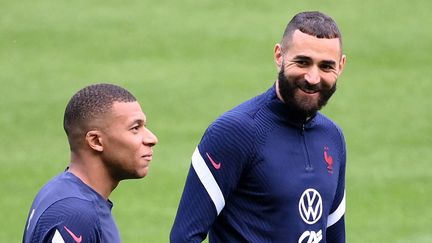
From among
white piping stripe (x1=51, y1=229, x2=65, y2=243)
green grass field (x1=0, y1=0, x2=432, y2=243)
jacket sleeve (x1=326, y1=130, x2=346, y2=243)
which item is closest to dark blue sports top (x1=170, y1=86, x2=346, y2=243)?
jacket sleeve (x1=326, y1=130, x2=346, y2=243)

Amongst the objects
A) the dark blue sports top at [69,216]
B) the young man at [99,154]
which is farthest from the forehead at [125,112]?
the dark blue sports top at [69,216]

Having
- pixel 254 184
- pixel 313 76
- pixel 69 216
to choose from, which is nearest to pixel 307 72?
pixel 313 76

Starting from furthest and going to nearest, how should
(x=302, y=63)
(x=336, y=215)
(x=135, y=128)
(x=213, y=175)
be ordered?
(x=336, y=215), (x=302, y=63), (x=213, y=175), (x=135, y=128)

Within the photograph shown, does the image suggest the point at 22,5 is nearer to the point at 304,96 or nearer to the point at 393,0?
the point at 393,0

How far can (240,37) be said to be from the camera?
11984mm

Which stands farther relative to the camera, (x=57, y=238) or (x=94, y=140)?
(x=94, y=140)

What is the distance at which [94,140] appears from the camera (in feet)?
14.4

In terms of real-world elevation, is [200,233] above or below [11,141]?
below

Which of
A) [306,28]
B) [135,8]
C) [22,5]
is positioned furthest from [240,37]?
[306,28]

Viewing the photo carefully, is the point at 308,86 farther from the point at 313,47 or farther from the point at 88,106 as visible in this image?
the point at 88,106

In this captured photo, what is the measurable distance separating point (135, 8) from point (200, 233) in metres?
7.90

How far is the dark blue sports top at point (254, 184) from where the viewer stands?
4797 millimetres

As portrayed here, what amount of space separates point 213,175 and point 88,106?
644 millimetres

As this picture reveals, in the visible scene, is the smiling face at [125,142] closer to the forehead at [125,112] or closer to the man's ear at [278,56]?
the forehead at [125,112]
